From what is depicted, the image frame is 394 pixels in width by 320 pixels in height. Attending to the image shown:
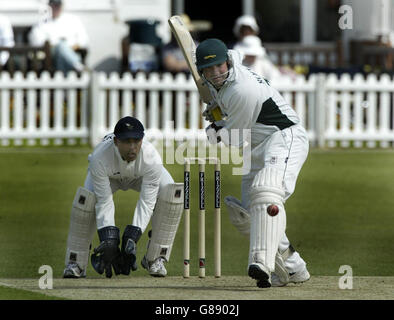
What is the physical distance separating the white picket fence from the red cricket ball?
814 centimetres

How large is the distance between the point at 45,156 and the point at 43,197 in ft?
9.22

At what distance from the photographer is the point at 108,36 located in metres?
18.2

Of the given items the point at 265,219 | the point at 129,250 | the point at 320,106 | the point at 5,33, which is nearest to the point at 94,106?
the point at 5,33

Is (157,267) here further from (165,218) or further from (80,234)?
(80,234)

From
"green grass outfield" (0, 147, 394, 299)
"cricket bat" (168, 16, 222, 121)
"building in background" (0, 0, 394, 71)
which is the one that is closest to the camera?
"cricket bat" (168, 16, 222, 121)

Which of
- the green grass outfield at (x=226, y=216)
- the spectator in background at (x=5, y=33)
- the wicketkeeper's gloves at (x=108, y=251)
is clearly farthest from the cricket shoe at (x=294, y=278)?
the spectator in background at (x=5, y=33)

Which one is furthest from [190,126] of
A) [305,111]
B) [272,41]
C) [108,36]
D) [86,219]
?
[86,219]

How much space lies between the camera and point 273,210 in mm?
6543

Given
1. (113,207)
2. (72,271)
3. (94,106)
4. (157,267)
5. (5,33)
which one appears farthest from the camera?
(5,33)

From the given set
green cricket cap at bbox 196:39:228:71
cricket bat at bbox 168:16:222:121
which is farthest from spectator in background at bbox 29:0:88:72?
green cricket cap at bbox 196:39:228:71

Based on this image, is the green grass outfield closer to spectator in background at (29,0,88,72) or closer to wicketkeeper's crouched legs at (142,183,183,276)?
wicketkeeper's crouched legs at (142,183,183,276)

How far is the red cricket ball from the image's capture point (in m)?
6.54

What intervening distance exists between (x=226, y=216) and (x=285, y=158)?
142 inches
